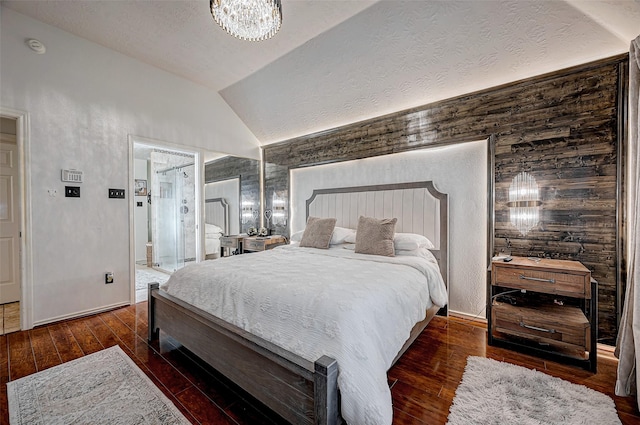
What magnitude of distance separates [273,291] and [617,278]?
2817 mm

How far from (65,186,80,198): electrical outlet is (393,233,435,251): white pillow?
3635mm

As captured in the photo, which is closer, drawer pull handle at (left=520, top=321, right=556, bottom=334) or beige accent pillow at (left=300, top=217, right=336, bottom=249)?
drawer pull handle at (left=520, top=321, right=556, bottom=334)

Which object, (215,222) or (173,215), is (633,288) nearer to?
(215,222)

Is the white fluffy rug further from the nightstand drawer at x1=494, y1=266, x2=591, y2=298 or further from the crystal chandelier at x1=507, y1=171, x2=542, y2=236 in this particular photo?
the crystal chandelier at x1=507, y1=171, x2=542, y2=236

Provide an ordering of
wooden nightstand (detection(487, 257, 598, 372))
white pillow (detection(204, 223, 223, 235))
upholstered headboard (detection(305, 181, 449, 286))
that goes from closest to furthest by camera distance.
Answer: wooden nightstand (detection(487, 257, 598, 372)), upholstered headboard (detection(305, 181, 449, 286)), white pillow (detection(204, 223, 223, 235))

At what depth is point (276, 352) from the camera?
56.3 inches

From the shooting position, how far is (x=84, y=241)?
10.2 feet

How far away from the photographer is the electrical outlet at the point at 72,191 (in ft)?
9.80

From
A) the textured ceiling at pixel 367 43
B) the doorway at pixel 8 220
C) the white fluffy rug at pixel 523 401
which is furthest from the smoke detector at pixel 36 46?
the white fluffy rug at pixel 523 401

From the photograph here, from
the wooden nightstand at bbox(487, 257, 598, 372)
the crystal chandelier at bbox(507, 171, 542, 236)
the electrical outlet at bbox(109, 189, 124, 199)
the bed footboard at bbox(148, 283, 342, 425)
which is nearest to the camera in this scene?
the bed footboard at bbox(148, 283, 342, 425)

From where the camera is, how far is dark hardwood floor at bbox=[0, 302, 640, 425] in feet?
5.34

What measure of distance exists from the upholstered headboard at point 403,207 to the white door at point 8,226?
13.8ft

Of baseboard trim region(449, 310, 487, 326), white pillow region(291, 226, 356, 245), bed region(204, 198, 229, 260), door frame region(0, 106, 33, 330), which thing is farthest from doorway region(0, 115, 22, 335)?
baseboard trim region(449, 310, 487, 326)

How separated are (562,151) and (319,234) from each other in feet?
8.56
